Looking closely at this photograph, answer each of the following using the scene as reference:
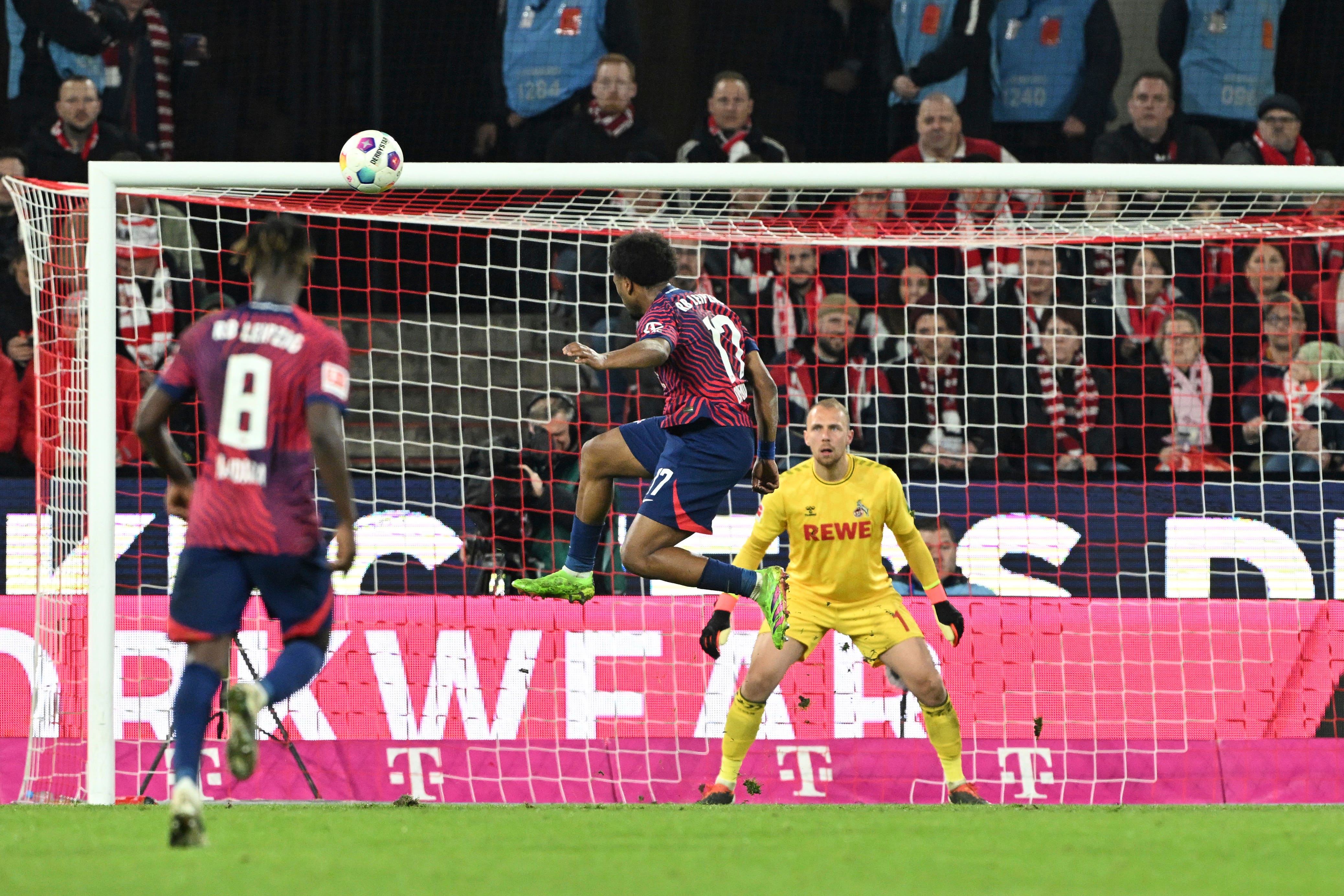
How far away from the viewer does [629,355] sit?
23.9 feet

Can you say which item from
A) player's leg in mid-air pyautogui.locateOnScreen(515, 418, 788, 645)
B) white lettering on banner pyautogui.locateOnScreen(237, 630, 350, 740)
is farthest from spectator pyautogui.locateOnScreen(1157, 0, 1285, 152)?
white lettering on banner pyautogui.locateOnScreen(237, 630, 350, 740)

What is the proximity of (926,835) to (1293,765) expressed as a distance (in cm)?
468

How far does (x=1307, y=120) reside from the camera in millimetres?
14250

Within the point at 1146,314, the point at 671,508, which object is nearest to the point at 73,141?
the point at 671,508

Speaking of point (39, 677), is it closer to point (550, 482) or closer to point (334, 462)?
point (550, 482)

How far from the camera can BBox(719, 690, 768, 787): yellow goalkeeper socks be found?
9.19 metres

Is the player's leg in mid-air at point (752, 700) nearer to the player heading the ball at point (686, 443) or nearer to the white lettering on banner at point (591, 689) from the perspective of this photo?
the player heading the ball at point (686, 443)

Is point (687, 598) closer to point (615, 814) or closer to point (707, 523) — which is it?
point (707, 523)

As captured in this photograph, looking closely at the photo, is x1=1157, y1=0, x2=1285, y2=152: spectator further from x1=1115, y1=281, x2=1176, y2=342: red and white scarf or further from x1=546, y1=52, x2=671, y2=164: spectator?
x1=546, y1=52, x2=671, y2=164: spectator

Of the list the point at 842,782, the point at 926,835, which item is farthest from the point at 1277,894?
the point at 842,782

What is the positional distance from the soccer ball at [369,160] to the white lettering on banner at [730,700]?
3.63m

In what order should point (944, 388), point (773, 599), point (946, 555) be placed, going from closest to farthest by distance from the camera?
point (773, 599) < point (946, 555) < point (944, 388)

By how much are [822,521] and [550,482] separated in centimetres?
230

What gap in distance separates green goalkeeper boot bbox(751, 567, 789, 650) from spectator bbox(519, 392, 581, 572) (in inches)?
113
